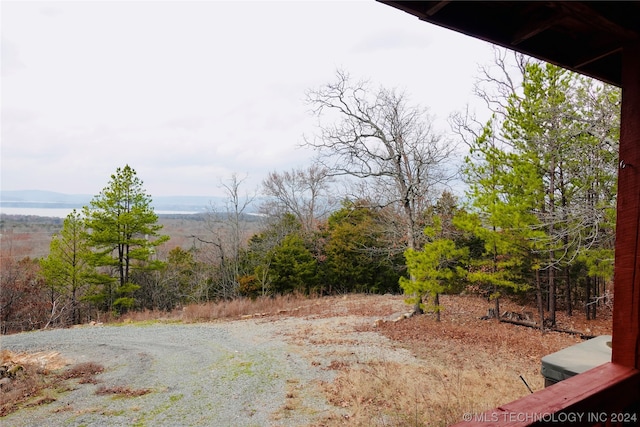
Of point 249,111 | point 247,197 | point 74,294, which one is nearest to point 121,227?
point 74,294

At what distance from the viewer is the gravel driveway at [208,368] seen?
5262 mm

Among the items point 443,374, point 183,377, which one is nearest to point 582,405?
point 443,374

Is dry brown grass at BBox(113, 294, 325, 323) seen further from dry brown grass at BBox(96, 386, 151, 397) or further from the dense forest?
dry brown grass at BBox(96, 386, 151, 397)

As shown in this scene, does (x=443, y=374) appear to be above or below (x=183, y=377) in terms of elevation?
above

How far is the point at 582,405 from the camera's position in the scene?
1182mm

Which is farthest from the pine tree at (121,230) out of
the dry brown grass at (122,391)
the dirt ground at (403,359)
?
the dry brown grass at (122,391)

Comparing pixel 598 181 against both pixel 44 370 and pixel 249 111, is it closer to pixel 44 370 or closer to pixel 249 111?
pixel 44 370

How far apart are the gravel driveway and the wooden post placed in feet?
14.1

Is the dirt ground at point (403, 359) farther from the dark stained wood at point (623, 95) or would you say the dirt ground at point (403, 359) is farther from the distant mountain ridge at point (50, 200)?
the distant mountain ridge at point (50, 200)

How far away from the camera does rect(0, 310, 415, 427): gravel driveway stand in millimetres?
5262

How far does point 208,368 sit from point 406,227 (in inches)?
313

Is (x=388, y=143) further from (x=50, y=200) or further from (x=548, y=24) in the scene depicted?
(x=50, y=200)

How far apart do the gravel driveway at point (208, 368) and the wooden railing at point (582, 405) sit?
13.8 ft

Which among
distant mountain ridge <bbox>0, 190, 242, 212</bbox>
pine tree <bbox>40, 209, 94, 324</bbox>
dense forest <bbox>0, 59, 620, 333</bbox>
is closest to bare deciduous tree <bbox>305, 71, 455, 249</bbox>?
dense forest <bbox>0, 59, 620, 333</bbox>
